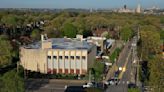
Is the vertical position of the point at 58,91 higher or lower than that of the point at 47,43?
lower

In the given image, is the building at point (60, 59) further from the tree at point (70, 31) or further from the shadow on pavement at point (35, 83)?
the tree at point (70, 31)

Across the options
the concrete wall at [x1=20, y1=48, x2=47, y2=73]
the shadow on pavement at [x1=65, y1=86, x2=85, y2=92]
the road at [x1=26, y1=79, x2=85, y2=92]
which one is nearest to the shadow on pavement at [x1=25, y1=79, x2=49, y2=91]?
the road at [x1=26, y1=79, x2=85, y2=92]

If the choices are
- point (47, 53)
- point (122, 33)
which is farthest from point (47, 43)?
point (122, 33)

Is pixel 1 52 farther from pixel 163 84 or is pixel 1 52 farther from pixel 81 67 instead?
pixel 163 84

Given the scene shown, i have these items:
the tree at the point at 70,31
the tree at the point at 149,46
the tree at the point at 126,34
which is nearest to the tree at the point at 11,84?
the tree at the point at 149,46

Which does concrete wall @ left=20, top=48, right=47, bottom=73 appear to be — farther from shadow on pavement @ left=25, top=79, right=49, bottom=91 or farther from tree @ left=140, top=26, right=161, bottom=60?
tree @ left=140, top=26, right=161, bottom=60

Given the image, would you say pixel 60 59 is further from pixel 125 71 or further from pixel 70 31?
pixel 70 31

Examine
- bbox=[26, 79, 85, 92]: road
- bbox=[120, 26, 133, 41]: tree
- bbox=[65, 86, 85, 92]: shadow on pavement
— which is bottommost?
bbox=[26, 79, 85, 92]: road
